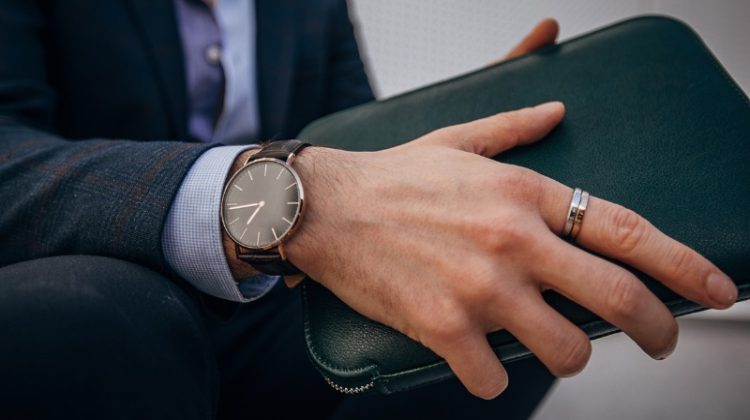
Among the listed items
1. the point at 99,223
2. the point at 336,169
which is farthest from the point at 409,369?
A: the point at 99,223

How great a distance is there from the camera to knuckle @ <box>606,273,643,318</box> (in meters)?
0.42

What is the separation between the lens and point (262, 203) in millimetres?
498

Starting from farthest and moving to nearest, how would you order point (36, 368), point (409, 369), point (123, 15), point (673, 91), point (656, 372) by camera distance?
point (656, 372), point (123, 15), point (673, 91), point (409, 369), point (36, 368)

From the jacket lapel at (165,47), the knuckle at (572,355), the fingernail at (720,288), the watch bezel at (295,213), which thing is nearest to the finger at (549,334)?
the knuckle at (572,355)

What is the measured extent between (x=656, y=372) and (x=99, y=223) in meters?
1.30

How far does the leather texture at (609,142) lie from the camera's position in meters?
0.47

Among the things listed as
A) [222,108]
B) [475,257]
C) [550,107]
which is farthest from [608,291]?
[222,108]

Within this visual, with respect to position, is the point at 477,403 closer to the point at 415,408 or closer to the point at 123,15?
the point at 415,408

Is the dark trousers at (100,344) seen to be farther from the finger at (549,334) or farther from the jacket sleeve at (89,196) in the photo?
the finger at (549,334)

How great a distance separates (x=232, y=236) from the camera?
49cm

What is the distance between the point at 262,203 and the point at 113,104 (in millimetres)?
505

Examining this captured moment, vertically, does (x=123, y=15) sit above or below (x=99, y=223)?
above

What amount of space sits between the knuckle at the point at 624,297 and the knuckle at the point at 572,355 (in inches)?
1.6

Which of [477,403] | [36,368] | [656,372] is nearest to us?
[36,368]
